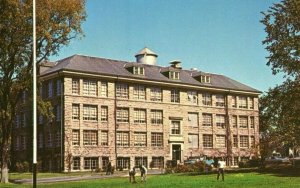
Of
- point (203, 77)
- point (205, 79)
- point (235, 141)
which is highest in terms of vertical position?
point (203, 77)

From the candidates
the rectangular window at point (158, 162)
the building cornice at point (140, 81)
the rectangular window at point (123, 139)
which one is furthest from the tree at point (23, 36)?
the rectangular window at point (158, 162)

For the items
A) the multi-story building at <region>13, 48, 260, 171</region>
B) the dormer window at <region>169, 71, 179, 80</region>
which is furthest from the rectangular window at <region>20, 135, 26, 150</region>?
the dormer window at <region>169, 71, 179, 80</region>

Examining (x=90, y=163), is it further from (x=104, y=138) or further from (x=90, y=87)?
(x=90, y=87)

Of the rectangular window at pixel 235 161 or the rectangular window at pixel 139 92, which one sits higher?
the rectangular window at pixel 139 92

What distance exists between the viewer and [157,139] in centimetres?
7031

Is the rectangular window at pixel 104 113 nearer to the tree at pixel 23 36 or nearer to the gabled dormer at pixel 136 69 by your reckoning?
the gabled dormer at pixel 136 69

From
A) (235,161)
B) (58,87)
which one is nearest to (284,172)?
(58,87)

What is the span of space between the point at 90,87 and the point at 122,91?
5.03 meters

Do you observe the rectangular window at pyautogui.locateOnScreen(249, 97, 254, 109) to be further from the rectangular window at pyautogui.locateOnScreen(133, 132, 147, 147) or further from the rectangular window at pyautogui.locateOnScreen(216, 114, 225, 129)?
the rectangular window at pyautogui.locateOnScreen(133, 132, 147, 147)

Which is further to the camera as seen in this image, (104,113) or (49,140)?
(104,113)

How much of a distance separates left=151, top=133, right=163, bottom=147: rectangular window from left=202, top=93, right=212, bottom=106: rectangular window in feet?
32.7

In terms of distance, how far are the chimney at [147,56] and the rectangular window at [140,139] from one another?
14641 millimetres

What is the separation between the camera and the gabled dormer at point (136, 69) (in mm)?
69125

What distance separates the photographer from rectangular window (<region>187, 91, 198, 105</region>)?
7506 cm
